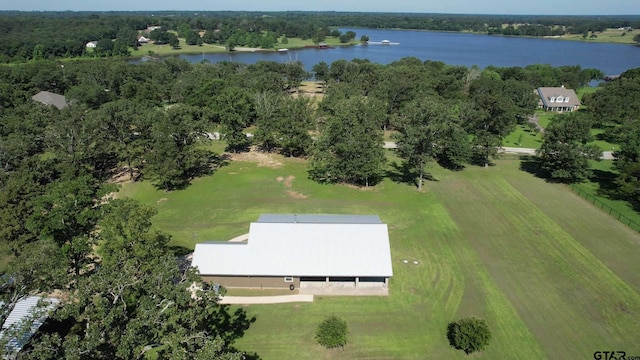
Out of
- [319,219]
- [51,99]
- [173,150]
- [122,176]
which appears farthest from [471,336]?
[51,99]

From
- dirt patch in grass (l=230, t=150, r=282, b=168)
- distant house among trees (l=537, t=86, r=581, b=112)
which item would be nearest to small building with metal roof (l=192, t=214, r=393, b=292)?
dirt patch in grass (l=230, t=150, r=282, b=168)

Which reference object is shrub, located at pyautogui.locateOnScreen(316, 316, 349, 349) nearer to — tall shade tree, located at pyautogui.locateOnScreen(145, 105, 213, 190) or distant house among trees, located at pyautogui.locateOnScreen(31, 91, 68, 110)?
tall shade tree, located at pyautogui.locateOnScreen(145, 105, 213, 190)

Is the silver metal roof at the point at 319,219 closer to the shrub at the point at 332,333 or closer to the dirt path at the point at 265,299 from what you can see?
the dirt path at the point at 265,299

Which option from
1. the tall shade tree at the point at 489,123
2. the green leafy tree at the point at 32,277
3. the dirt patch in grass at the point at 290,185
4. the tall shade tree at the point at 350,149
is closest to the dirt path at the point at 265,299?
the green leafy tree at the point at 32,277

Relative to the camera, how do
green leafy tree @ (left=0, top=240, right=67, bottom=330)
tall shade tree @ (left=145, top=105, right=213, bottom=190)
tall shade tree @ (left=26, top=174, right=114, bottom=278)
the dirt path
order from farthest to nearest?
tall shade tree @ (left=145, top=105, right=213, bottom=190) < the dirt path < tall shade tree @ (left=26, top=174, right=114, bottom=278) < green leafy tree @ (left=0, top=240, right=67, bottom=330)

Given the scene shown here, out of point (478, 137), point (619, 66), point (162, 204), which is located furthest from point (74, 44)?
point (619, 66)

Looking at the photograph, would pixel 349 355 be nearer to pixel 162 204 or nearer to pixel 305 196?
pixel 305 196
